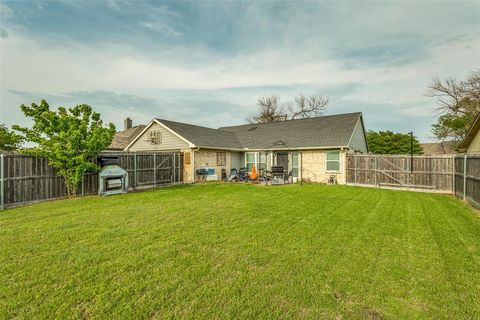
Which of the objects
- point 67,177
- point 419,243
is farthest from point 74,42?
point 419,243

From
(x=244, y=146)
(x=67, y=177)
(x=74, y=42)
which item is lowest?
(x=67, y=177)

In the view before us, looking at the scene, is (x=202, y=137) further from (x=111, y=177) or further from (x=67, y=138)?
(x=67, y=138)

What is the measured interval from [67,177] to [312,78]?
15257mm

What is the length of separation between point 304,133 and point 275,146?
2.52 metres

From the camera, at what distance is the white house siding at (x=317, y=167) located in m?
15.2

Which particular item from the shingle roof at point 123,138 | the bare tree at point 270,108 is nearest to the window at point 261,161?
the shingle roof at point 123,138

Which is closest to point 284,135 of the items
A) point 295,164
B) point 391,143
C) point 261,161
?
point 261,161

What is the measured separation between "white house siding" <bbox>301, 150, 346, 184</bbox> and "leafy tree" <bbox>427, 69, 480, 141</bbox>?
15.6 meters

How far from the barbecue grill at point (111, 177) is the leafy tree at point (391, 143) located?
28.1m

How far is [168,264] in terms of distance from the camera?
11.4 ft

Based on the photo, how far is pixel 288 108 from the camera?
36188 mm

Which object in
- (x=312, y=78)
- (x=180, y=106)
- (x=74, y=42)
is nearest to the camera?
(x=74, y=42)

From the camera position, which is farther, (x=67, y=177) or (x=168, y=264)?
(x=67, y=177)

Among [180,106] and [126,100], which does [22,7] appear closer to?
[126,100]
